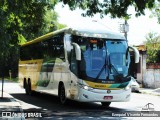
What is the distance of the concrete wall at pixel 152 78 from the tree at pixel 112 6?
18837 mm

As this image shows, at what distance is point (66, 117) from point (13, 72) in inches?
2088

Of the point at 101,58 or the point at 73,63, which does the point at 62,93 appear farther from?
the point at 101,58

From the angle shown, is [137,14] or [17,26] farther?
[17,26]

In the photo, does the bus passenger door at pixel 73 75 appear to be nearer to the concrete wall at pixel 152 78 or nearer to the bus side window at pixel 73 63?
the bus side window at pixel 73 63

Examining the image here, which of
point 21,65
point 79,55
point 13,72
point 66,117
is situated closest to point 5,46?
point 79,55

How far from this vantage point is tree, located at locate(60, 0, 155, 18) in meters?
15.2

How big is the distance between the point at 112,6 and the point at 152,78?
20387 millimetres

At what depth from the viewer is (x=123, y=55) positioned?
1656 centimetres

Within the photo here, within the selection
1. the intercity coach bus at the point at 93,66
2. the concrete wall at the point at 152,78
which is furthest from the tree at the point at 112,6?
the concrete wall at the point at 152,78

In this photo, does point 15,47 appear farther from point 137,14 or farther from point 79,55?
point 137,14

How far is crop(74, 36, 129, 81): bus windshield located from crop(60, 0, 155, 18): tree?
4.31ft

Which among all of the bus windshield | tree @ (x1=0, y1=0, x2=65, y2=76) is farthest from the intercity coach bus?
tree @ (x1=0, y1=0, x2=65, y2=76)

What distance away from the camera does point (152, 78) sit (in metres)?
36.0

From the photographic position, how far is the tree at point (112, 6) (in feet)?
49.8
